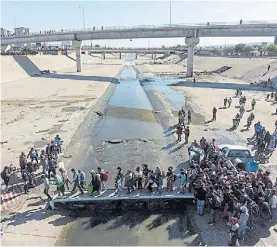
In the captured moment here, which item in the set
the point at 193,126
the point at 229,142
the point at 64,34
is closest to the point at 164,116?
the point at 193,126

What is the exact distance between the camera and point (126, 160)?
23.2m

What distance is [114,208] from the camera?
51.8 ft

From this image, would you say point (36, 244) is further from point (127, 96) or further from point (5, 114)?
point (127, 96)

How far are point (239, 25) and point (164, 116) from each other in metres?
41.8

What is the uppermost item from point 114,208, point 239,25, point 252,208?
point 239,25

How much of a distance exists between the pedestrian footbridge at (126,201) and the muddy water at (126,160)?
60cm

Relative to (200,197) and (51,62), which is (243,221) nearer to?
(200,197)

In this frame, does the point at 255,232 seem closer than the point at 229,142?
Yes

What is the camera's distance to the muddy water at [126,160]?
13508mm

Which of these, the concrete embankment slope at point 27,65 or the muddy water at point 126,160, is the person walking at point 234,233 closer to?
the muddy water at point 126,160

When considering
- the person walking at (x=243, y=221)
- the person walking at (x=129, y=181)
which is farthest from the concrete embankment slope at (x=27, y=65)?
the person walking at (x=243, y=221)

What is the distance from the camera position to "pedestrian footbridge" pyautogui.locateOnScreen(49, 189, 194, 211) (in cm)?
1555

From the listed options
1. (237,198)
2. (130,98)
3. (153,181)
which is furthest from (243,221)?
(130,98)

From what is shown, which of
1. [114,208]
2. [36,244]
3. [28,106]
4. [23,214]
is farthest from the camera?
[28,106]
